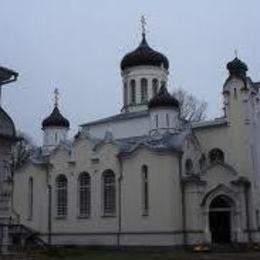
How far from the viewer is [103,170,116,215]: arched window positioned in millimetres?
35062

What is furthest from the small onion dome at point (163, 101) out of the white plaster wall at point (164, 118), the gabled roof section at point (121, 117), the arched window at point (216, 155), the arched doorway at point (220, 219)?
the arched doorway at point (220, 219)

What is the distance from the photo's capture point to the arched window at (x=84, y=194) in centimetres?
3622

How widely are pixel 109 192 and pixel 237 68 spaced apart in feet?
34.6

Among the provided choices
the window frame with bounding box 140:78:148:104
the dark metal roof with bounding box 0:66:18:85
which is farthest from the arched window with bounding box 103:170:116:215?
the dark metal roof with bounding box 0:66:18:85

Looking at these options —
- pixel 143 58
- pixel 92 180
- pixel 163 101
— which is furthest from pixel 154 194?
pixel 143 58

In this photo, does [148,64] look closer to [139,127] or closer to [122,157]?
[139,127]

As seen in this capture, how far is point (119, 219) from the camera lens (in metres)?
34.3

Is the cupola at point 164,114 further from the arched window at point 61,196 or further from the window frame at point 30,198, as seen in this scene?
the window frame at point 30,198

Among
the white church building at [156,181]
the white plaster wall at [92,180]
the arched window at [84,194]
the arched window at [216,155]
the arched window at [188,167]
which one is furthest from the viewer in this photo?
the arched window at [84,194]

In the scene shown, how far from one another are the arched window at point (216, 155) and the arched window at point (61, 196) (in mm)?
9391

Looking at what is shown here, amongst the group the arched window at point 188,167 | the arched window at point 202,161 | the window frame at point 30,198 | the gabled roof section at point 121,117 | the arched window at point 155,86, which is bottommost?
the window frame at point 30,198

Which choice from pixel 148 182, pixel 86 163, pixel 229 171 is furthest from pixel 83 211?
pixel 229 171

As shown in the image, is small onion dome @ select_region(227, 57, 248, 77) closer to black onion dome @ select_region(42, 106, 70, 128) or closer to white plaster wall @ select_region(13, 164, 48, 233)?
black onion dome @ select_region(42, 106, 70, 128)

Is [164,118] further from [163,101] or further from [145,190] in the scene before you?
[145,190]
